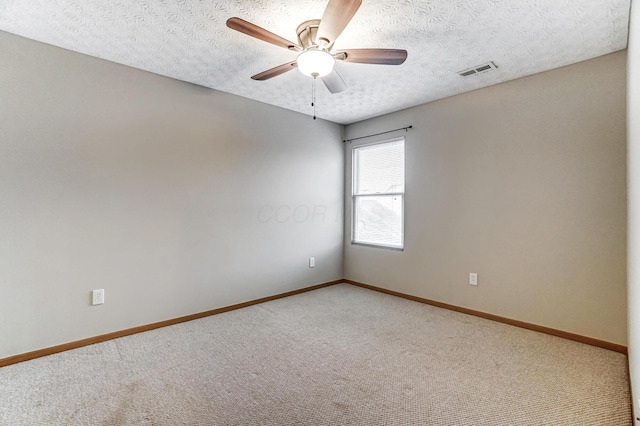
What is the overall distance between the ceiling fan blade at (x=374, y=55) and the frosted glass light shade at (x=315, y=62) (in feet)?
0.45

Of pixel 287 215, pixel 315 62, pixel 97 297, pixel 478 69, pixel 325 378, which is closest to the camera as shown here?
pixel 315 62

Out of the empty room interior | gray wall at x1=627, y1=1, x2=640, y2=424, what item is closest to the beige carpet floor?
the empty room interior

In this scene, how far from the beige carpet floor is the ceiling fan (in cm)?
208

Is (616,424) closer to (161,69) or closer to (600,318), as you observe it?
(600,318)

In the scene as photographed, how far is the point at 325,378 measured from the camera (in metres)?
2.18

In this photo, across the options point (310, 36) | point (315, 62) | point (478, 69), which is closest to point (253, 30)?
point (315, 62)

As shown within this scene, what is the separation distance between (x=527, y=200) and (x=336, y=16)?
250cm

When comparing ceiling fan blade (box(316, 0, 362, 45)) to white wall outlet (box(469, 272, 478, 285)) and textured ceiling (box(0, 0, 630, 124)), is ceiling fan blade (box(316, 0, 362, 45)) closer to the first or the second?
textured ceiling (box(0, 0, 630, 124))

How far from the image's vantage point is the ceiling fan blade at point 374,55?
2.07m

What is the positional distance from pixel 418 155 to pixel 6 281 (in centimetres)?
406

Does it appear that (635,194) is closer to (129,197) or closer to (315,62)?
(315,62)

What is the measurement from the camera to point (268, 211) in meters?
3.97

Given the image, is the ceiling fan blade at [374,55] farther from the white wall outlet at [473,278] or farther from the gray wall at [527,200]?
the white wall outlet at [473,278]

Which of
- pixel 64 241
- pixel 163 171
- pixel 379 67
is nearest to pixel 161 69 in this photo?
pixel 163 171
